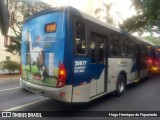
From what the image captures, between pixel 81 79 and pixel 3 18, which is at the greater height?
pixel 3 18

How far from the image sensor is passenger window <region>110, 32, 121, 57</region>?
28.9ft

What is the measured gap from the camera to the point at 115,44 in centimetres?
925

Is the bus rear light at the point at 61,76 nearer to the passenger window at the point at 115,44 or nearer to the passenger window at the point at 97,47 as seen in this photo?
the passenger window at the point at 97,47

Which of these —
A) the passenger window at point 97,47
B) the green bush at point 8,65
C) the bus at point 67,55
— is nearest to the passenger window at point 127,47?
the bus at point 67,55

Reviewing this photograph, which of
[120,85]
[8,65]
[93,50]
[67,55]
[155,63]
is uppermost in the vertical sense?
[93,50]

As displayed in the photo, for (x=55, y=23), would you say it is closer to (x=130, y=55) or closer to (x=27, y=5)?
(x=130, y=55)

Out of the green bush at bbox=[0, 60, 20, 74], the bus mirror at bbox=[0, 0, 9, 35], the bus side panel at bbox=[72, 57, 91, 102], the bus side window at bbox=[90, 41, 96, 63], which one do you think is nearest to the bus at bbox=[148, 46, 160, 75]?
the green bush at bbox=[0, 60, 20, 74]

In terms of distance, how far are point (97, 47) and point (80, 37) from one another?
1233 mm

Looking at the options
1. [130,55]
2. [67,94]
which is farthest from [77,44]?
[130,55]

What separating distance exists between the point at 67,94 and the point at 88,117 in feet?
3.44

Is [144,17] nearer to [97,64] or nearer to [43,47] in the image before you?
[97,64]

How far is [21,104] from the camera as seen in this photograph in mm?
7797

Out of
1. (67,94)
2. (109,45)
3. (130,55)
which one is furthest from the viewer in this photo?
(130,55)

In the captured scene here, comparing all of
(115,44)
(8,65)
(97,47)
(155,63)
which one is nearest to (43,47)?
(97,47)
